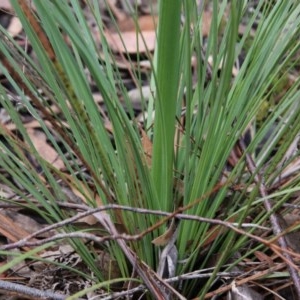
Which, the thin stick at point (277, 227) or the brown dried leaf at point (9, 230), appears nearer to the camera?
the thin stick at point (277, 227)

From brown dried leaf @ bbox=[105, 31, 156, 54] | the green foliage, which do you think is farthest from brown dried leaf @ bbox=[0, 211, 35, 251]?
brown dried leaf @ bbox=[105, 31, 156, 54]

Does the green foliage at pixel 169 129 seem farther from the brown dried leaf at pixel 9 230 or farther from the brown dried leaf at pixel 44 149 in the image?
the brown dried leaf at pixel 44 149

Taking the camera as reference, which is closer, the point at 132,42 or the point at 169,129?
the point at 169,129

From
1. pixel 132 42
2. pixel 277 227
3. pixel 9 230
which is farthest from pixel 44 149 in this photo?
pixel 277 227

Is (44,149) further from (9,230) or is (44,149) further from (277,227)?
(277,227)

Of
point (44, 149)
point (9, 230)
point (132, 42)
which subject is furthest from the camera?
point (132, 42)

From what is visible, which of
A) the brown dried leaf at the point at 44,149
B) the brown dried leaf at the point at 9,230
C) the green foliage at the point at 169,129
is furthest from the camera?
the brown dried leaf at the point at 44,149

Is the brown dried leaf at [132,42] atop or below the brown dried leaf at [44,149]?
atop

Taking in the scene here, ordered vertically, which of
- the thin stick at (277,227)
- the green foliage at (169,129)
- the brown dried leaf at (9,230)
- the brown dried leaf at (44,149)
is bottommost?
the brown dried leaf at (44,149)

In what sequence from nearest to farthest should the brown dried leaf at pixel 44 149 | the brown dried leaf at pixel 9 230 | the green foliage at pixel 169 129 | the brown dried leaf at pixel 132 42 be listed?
the green foliage at pixel 169 129, the brown dried leaf at pixel 9 230, the brown dried leaf at pixel 44 149, the brown dried leaf at pixel 132 42

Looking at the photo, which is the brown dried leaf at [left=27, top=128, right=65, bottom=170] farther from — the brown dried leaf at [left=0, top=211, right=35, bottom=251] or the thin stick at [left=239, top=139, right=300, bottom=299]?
the thin stick at [left=239, top=139, right=300, bottom=299]

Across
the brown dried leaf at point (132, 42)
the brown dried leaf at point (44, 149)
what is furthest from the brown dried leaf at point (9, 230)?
the brown dried leaf at point (132, 42)
